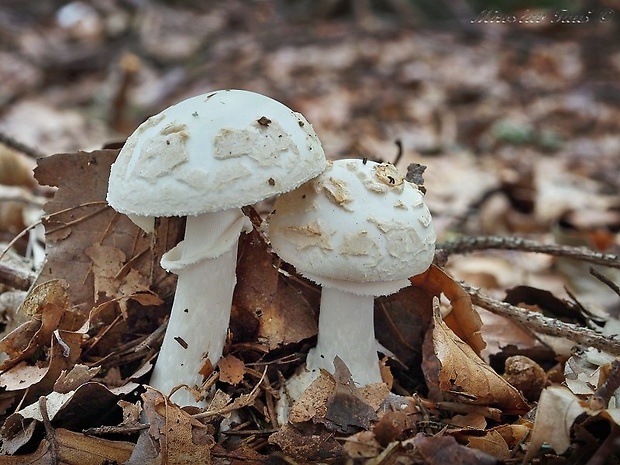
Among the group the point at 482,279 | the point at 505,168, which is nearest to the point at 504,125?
the point at 505,168

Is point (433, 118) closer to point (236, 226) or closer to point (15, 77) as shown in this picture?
point (15, 77)

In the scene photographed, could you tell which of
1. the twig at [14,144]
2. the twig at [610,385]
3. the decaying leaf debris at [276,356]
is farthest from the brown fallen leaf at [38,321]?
the twig at [610,385]

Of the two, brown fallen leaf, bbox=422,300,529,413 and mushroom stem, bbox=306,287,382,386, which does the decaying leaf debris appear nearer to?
brown fallen leaf, bbox=422,300,529,413

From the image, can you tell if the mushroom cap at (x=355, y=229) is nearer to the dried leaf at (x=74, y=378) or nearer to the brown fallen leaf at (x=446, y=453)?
the brown fallen leaf at (x=446, y=453)

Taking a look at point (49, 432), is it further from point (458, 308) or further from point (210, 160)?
point (458, 308)

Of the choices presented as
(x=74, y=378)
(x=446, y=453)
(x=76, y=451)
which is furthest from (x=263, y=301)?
(x=446, y=453)

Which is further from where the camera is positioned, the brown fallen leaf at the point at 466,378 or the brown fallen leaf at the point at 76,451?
the brown fallen leaf at the point at 466,378

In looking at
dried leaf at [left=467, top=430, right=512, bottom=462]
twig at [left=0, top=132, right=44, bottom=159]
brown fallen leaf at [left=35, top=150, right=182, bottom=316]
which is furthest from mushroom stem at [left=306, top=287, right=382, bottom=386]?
twig at [left=0, top=132, right=44, bottom=159]
